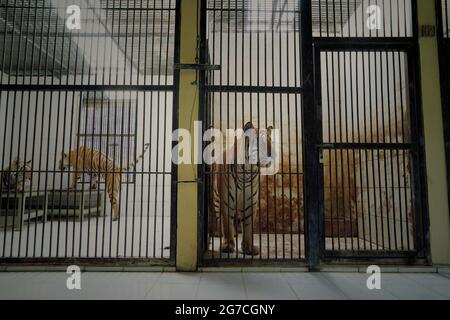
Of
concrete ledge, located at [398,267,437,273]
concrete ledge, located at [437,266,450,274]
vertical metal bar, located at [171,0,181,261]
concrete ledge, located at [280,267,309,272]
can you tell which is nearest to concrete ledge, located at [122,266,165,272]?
vertical metal bar, located at [171,0,181,261]

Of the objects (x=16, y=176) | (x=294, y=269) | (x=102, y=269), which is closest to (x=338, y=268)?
(x=294, y=269)

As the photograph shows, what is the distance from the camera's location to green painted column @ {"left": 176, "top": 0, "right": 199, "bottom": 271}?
3.04m

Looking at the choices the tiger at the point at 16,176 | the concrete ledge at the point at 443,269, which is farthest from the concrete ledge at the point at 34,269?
the concrete ledge at the point at 443,269

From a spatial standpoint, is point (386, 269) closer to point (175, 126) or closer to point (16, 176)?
point (175, 126)

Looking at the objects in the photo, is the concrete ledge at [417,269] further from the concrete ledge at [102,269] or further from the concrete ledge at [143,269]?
the concrete ledge at [102,269]

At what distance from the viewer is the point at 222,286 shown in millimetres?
2561

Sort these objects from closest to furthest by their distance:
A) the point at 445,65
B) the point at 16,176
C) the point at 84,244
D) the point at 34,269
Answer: the point at 34,269 < the point at 16,176 < the point at 445,65 < the point at 84,244

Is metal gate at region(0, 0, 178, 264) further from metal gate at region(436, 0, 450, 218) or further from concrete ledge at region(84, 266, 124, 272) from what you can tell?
metal gate at region(436, 0, 450, 218)

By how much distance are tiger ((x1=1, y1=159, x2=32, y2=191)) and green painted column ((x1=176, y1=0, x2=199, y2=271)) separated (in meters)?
1.50

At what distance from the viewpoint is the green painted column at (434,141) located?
3.11 metres

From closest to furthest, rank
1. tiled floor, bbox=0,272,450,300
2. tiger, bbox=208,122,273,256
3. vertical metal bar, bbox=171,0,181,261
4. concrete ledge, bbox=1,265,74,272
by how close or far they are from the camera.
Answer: tiled floor, bbox=0,272,450,300
concrete ledge, bbox=1,265,74,272
vertical metal bar, bbox=171,0,181,261
tiger, bbox=208,122,273,256

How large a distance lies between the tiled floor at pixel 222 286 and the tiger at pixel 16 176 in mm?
923

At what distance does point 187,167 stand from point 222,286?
45.6 inches
